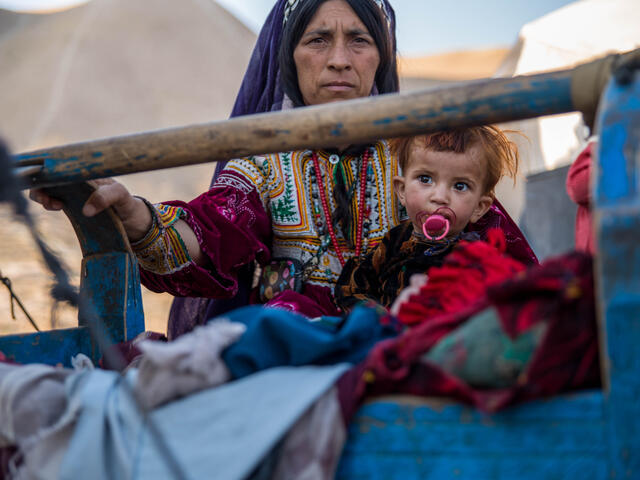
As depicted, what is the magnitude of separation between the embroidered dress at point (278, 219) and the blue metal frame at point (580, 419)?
87 cm

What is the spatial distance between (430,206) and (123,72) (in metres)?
9.67

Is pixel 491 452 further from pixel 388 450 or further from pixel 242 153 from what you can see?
pixel 242 153

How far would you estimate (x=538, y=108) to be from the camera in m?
0.91

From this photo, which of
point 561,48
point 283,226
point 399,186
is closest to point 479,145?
point 399,186

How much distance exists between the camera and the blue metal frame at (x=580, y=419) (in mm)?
683

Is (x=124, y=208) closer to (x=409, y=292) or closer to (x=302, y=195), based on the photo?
(x=302, y=195)

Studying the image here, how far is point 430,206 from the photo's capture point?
1.57 m

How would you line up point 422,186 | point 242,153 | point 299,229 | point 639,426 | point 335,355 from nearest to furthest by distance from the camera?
point 639,426
point 335,355
point 242,153
point 422,186
point 299,229

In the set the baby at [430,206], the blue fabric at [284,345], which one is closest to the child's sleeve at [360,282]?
the baby at [430,206]

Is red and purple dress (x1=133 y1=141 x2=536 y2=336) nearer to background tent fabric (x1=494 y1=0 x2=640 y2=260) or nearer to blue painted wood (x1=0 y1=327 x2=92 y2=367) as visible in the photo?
blue painted wood (x1=0 y1=327 x2=92 y2=367)

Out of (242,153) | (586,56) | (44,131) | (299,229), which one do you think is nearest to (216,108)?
(44,131)

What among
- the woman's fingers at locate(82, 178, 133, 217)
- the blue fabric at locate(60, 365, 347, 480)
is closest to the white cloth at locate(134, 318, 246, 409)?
the blue fabric at locate(60, 365, 347, 480)

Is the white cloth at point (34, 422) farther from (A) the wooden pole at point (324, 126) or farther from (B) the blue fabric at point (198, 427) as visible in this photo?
(A) the wooden pole at point (324, 126)

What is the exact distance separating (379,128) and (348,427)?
1.38 feet
